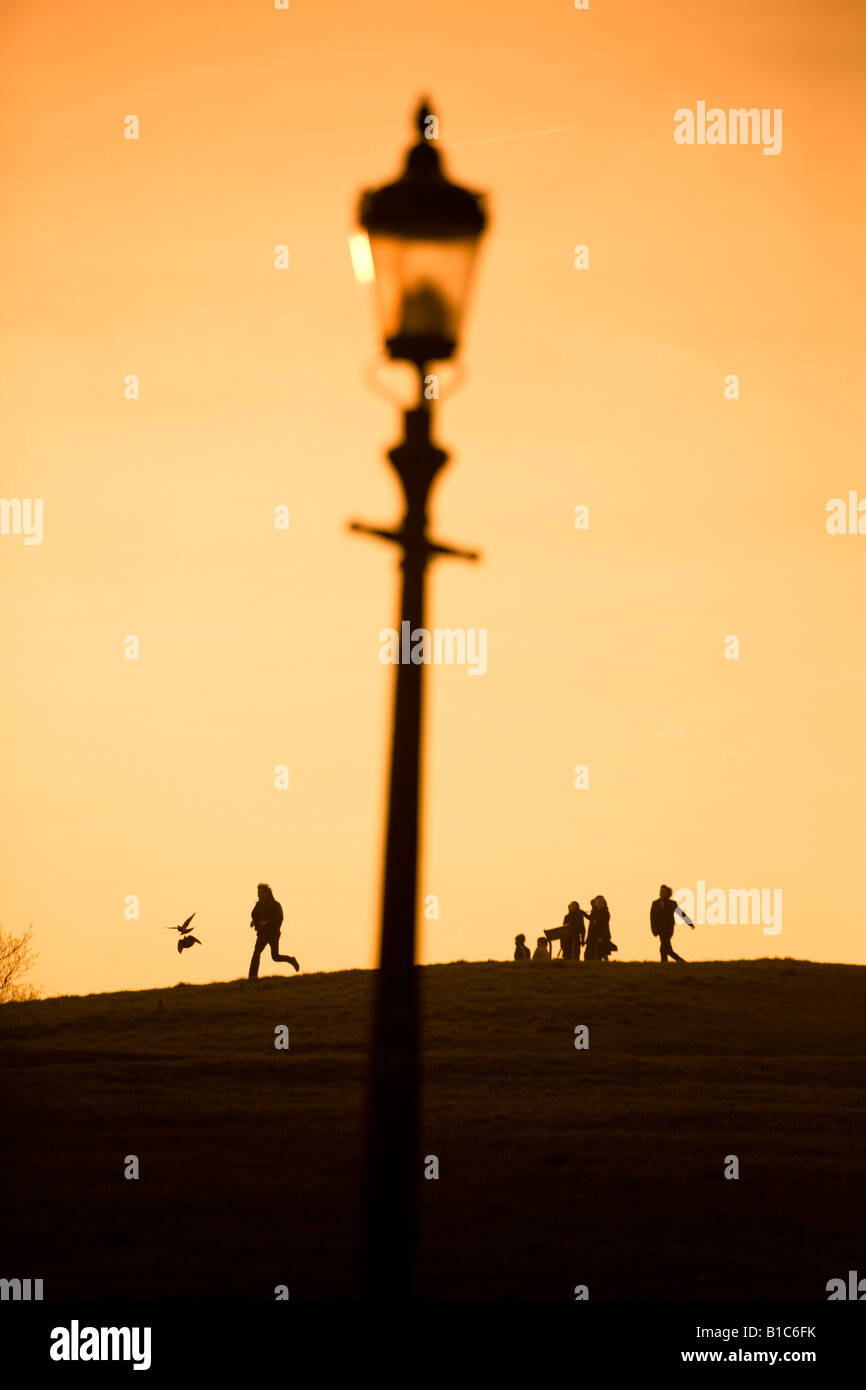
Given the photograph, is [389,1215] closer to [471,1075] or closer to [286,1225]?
[286,1225]

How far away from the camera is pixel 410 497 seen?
23.0 ft

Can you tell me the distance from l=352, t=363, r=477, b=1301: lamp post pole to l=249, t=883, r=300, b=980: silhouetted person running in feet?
83.9

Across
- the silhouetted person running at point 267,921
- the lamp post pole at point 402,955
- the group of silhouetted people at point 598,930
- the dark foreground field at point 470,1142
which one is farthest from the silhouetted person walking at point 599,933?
the lamp post pole at point 402,955

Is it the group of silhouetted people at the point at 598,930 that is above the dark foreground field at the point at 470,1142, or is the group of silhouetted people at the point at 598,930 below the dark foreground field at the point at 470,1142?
above

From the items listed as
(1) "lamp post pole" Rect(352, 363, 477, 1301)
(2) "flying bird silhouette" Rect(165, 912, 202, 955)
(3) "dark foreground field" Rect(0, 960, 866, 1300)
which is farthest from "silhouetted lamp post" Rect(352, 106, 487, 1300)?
(2) "flying bird silhouette" Rect(165, 912, 202, 955)

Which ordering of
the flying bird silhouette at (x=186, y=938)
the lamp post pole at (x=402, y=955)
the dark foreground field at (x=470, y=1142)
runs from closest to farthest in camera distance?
the lamp post pole at (x=402, y=955) → the dark foreground field at (x=470, y=1142) → the flying bird silhouette at (x=186, y=938)

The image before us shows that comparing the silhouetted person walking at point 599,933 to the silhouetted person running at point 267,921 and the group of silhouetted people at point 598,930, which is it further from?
the silhouetted person running at point 267,921

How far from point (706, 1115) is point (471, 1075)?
440 cm

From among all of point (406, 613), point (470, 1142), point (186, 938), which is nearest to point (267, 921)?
point (186, 938)

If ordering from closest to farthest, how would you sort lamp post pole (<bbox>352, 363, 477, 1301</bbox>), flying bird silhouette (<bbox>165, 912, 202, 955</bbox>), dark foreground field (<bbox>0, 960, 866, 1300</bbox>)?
lamp post pole (<bbox>352, 363, 477, 1301</bbox>), dark foreground field (<bbox>0, 960, 866, 1300</bbox>), flying bird silhouette (<bbox>165, 912, 202, 955</bbox>)

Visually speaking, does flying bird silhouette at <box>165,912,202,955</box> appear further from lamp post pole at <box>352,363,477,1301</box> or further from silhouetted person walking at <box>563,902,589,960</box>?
lamp post pole at <box>352,363,477,1301</box>

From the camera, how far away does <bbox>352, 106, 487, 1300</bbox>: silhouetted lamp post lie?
6.29 metres

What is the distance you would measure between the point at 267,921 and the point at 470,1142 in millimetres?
15663

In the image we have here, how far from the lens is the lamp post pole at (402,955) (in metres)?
6.27
